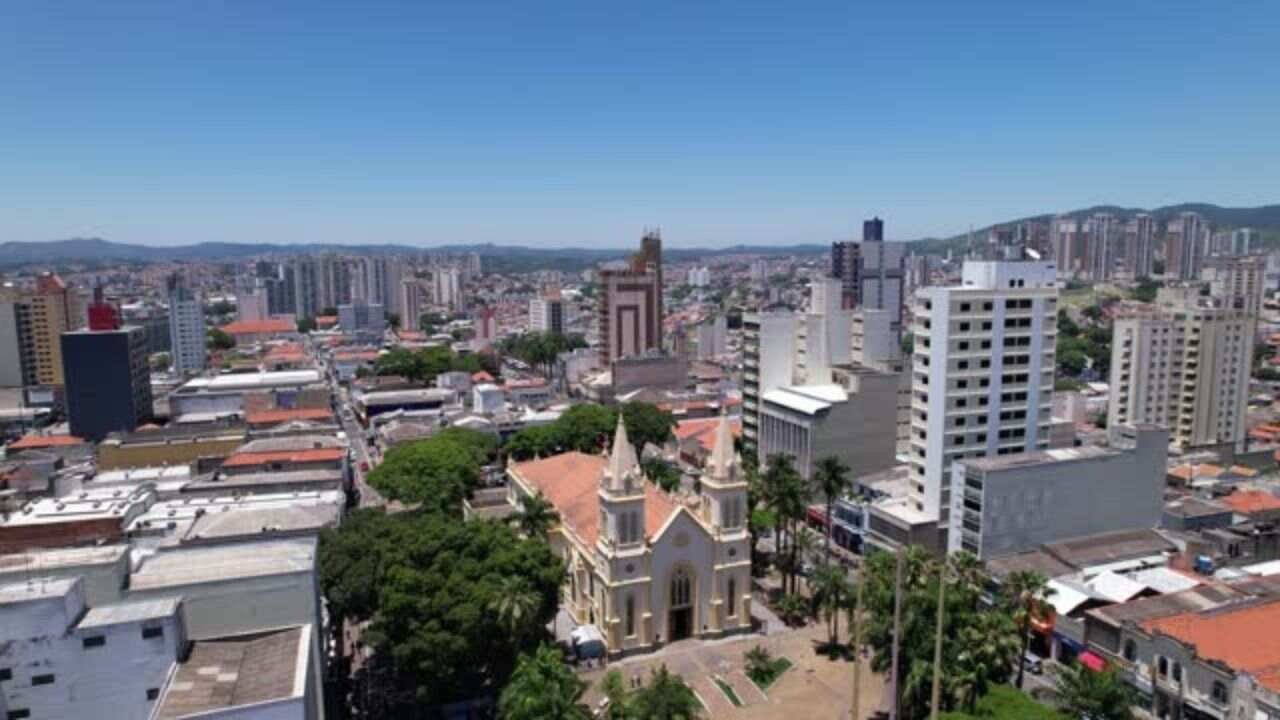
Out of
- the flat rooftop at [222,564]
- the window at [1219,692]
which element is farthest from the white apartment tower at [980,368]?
the flat rooftop at [222,564]

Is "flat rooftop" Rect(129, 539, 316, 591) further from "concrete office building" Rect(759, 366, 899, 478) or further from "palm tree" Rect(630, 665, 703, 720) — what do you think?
"concrete office building" Rect(759, 366, 899, 478)

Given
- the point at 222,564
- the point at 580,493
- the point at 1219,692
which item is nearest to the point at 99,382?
the point at 580,493

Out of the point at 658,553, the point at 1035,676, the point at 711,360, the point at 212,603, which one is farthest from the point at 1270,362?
the point at 212,603

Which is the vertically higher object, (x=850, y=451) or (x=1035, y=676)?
(x=850, y=451)

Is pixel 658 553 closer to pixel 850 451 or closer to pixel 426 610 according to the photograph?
pixel 426 610

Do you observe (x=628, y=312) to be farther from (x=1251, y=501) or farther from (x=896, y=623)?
(x=896, y=623)

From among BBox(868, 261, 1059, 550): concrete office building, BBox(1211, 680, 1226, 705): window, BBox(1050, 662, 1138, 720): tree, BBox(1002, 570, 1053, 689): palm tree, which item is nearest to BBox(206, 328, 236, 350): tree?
BBox(868, 261, 1059, 550): concrete office building
